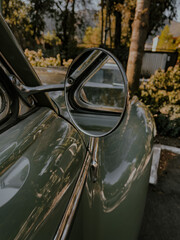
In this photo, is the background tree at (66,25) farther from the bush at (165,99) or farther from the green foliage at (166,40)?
the green foliage at (166,40)

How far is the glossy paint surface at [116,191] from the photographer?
1099 mm

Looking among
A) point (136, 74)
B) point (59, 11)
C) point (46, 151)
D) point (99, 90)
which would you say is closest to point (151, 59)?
point (59, 11)

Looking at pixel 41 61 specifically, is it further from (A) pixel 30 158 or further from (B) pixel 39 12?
(B) pixel 39 12

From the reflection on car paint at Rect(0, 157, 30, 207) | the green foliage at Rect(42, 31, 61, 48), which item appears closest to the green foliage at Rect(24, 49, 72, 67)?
the reflection on car paint at Rect(0, 157, 30, 207)

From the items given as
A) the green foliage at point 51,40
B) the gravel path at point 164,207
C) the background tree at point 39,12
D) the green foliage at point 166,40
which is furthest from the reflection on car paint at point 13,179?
the green foliage at point 166,40

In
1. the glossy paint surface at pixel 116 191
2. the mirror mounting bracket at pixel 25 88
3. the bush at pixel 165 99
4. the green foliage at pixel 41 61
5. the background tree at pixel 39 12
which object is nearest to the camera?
the mirror mounting bracket at pixel 25 88

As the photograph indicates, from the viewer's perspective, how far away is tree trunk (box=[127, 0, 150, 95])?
15.5ft

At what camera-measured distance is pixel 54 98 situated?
1.53 metres

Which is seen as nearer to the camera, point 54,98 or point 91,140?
point 91,140

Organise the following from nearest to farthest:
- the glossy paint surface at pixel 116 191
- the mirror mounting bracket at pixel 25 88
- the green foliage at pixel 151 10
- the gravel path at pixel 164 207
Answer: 1. the mirror mounting bracket at pixel 25 88
2. the glossy paint surface at pixel 116 191
3. the gravel path at pixel 164 207
4. the green foliage at pixel 151 10

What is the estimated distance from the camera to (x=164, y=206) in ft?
8.84

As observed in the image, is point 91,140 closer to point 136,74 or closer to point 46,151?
point 46,151

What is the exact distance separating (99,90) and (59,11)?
15952 millimetres

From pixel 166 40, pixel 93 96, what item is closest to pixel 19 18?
pixel 93 96
